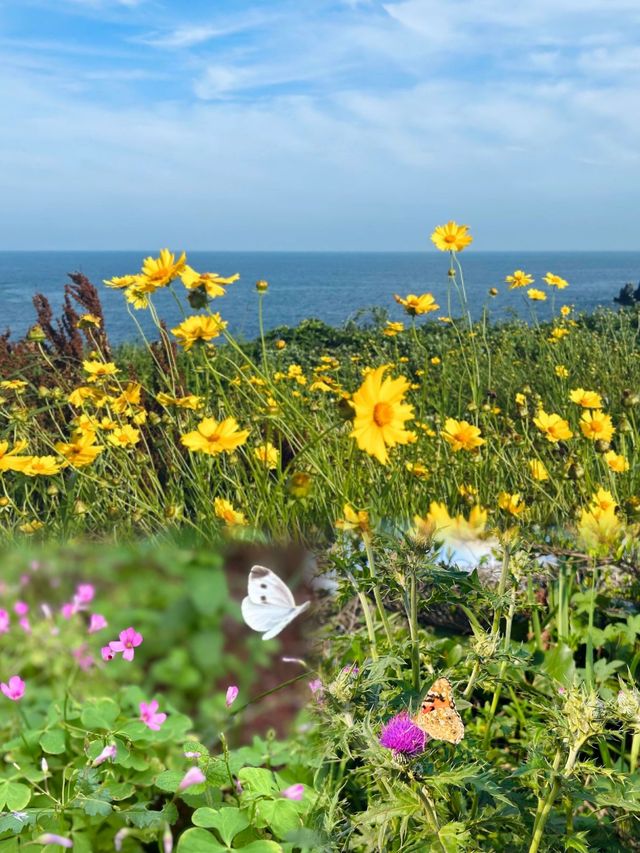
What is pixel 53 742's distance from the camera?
1.66 m

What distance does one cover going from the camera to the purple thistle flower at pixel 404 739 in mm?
929

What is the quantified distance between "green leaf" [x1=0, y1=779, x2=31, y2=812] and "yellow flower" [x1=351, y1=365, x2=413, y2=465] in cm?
98

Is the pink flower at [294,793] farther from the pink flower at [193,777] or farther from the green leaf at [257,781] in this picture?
the pink flower at [193,777]

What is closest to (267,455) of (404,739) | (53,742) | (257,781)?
(53,742)

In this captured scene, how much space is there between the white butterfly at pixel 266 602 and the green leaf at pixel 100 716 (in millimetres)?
423

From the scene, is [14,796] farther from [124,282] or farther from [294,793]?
[124,282]

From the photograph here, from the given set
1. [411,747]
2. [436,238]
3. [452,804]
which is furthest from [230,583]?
[436,238]

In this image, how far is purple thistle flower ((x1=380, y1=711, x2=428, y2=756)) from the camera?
93 cm

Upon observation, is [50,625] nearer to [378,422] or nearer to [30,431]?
[378,422]

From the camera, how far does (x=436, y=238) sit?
3598mm

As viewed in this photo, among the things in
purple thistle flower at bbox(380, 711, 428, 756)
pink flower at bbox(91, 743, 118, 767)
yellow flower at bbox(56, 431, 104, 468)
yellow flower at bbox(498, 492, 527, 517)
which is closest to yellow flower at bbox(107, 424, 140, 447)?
yellow flower at bbox(56, 431, 104, 468)

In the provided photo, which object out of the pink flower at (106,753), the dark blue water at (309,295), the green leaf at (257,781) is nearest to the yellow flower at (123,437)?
the dark blue water at (309,295)

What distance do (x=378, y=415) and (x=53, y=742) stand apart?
1.03m

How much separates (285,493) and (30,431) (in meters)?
1.53
